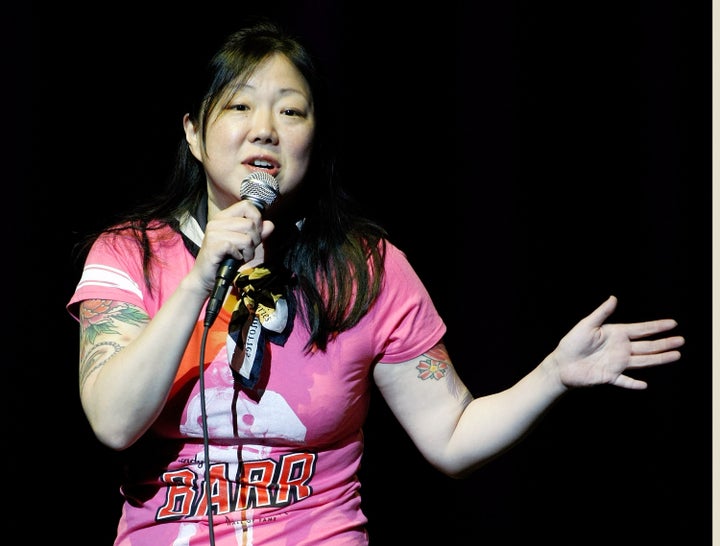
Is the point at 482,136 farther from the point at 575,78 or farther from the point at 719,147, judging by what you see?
the point at 719,147

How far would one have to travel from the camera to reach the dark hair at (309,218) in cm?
150

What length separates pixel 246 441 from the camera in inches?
56.0

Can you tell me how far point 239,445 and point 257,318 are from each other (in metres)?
0.19

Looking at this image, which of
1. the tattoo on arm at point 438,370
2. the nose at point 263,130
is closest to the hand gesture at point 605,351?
the tattoo on arm at point 438,370

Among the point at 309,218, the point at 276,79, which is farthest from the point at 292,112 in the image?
the point at 309,218

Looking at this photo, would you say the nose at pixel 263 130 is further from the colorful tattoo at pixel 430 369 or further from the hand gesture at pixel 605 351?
the hand gesture at pixel 605 351

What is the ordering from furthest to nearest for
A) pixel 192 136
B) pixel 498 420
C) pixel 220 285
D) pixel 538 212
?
1. pixel 538 212
2. pixel 192 136
3. pixel 498 420
4. pixel 220 285

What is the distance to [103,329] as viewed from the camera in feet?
4.51

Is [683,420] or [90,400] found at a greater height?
[90,400]

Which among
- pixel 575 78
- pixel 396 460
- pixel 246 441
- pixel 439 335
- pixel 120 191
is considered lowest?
pixel 396 460

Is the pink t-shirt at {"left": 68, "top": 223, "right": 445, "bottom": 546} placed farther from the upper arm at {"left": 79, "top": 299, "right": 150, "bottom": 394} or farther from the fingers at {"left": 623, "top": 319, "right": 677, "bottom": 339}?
the fingers at {"left": 623, "top": 319, "right": 677, "bottom": 339}

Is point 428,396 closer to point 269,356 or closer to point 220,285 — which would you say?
point 269,356

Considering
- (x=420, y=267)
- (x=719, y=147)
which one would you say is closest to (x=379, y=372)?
(x=420, y=267)

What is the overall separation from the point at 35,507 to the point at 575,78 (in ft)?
4.55
